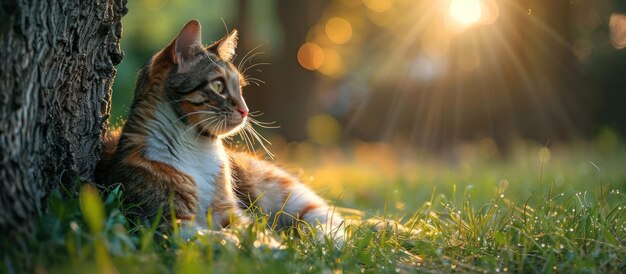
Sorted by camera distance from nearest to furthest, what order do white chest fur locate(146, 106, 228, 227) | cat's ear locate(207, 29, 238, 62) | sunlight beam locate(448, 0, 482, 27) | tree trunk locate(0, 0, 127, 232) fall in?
tree trunk locate(0, 0, 127, 232), white chest fur locate(146, 106, 228, 227), cat's ear locate(207, 29, 238, 62), sunlight beam locate(448, 0, 482, 27)

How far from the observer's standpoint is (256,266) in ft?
8.11

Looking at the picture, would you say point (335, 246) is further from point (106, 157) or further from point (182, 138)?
point (106, 157)

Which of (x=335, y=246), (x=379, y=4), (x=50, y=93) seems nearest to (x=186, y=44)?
(x=50, y=93)

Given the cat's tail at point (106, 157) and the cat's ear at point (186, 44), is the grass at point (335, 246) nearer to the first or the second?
the cat's tail at point (106, 157)

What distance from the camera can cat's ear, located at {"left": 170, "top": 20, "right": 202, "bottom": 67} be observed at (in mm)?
3439

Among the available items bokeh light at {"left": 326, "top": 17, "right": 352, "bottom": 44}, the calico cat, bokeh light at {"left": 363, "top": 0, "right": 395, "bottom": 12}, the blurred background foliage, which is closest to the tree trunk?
the calico cat

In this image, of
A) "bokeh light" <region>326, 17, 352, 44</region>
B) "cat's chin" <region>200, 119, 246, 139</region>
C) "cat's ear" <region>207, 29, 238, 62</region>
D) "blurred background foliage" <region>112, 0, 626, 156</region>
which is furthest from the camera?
"bokeh light" <region>326, 17, 352, 44</region>

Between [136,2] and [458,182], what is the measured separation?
472 inches

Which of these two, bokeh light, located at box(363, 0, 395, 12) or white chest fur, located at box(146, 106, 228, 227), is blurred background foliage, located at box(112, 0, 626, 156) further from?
white chest fur, located at box(146, 106, 228, 227)

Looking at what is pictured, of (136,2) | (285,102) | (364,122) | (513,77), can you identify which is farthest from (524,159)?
(136,2)

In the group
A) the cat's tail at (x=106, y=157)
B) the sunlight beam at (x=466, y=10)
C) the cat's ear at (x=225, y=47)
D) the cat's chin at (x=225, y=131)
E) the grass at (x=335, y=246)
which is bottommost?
the grass at (x=335, y=246)

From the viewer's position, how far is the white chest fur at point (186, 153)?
3266 mm

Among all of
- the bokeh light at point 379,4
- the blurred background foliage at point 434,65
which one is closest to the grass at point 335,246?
the blurred background foliage at point 434,65

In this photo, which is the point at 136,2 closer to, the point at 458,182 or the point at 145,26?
the point at 145,26
